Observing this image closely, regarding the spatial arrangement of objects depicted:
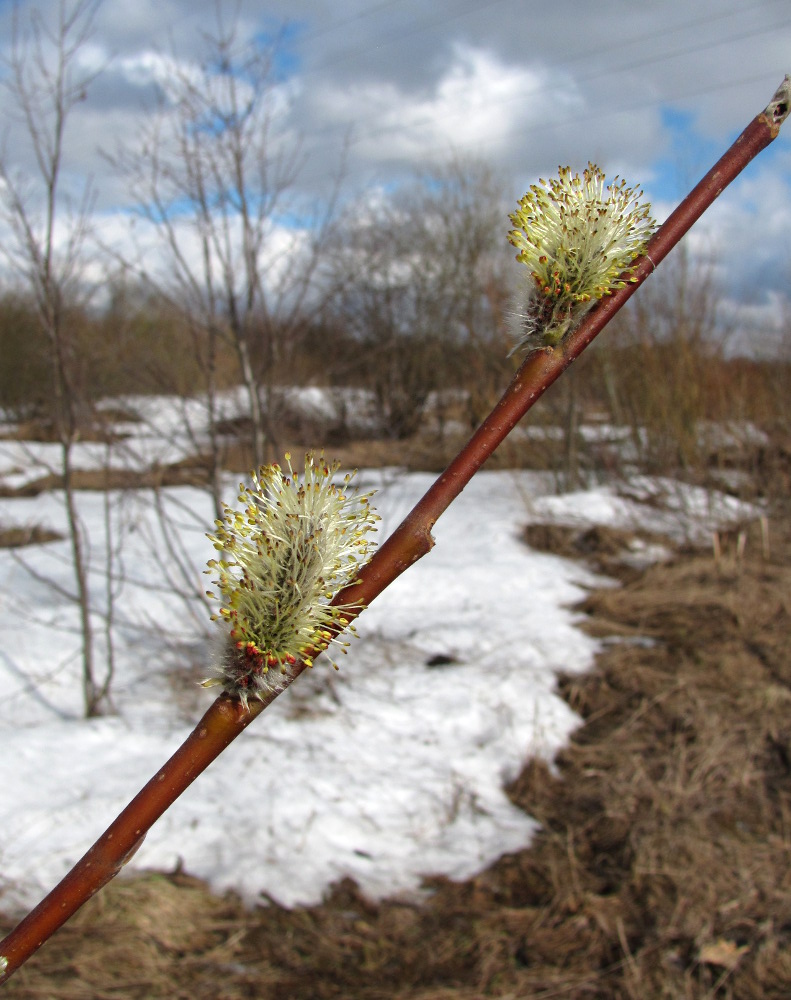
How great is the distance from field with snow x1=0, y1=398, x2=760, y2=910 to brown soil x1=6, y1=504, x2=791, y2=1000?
0.17m

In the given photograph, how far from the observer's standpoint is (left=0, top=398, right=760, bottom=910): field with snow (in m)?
3.41

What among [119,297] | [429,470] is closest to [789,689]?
[119,297]

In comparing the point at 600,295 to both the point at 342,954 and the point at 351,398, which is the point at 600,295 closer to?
the point at 342,954

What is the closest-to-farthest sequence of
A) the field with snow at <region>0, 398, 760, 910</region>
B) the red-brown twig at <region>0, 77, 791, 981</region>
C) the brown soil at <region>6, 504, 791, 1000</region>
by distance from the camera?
1. the red-brown twig at <region>0, 77, 791, 981</region>
2. the brown soil at <region>6, 504, 791, 1000</region>
3. the field with snow at <region>0, 398, 760, 910</region>

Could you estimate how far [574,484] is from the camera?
29.0 ft

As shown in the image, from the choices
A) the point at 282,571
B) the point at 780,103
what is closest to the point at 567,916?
the point at 282,571

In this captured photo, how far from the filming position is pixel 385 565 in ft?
1.60

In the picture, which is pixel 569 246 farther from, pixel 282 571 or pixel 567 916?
pixel 567 916

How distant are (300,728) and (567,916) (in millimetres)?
1804

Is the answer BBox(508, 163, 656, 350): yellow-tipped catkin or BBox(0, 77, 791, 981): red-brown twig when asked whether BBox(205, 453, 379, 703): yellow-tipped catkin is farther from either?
BBox(508, 163, 656, 350): yellow-tipped catkin

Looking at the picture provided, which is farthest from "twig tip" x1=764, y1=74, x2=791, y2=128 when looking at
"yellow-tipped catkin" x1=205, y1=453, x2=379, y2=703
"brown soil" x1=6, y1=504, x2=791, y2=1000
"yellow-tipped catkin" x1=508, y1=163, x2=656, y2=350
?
"brown soil" x1=6, y1=504, x2=791, y2=1000

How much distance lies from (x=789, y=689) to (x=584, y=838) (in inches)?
71.7

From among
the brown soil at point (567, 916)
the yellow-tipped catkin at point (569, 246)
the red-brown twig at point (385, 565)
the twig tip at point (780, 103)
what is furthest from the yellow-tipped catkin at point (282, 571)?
the brown soil at point (567, 916)

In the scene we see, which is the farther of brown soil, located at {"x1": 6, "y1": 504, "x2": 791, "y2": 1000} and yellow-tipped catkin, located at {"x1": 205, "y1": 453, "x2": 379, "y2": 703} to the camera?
brown soil, located at {"x1": 6, "y1": 504, "x2": 791, "y2": 1000}
